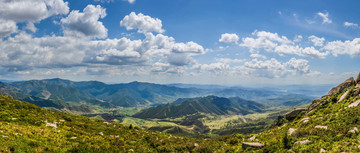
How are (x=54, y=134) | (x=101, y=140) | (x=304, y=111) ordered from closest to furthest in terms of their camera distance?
(x=54, y=134) → (x=101, y=140) → (x=304, y=111)

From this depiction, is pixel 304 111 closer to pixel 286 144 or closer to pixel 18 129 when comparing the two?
pixel 286 144

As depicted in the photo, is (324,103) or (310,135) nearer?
(310,135)

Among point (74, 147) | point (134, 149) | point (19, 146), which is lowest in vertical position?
point (134, 149)

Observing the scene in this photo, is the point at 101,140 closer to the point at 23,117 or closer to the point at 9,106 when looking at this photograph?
the point at 23,117

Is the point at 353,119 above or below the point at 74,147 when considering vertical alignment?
above

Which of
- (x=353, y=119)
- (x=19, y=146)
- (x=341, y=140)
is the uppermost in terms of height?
(x=353, y=119)

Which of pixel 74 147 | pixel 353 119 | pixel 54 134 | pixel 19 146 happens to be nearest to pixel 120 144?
pixel 74 147

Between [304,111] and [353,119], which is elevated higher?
[353,119]

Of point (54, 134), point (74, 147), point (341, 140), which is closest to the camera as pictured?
point (341, 140)

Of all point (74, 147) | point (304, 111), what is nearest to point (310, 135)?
point (304, 111)
